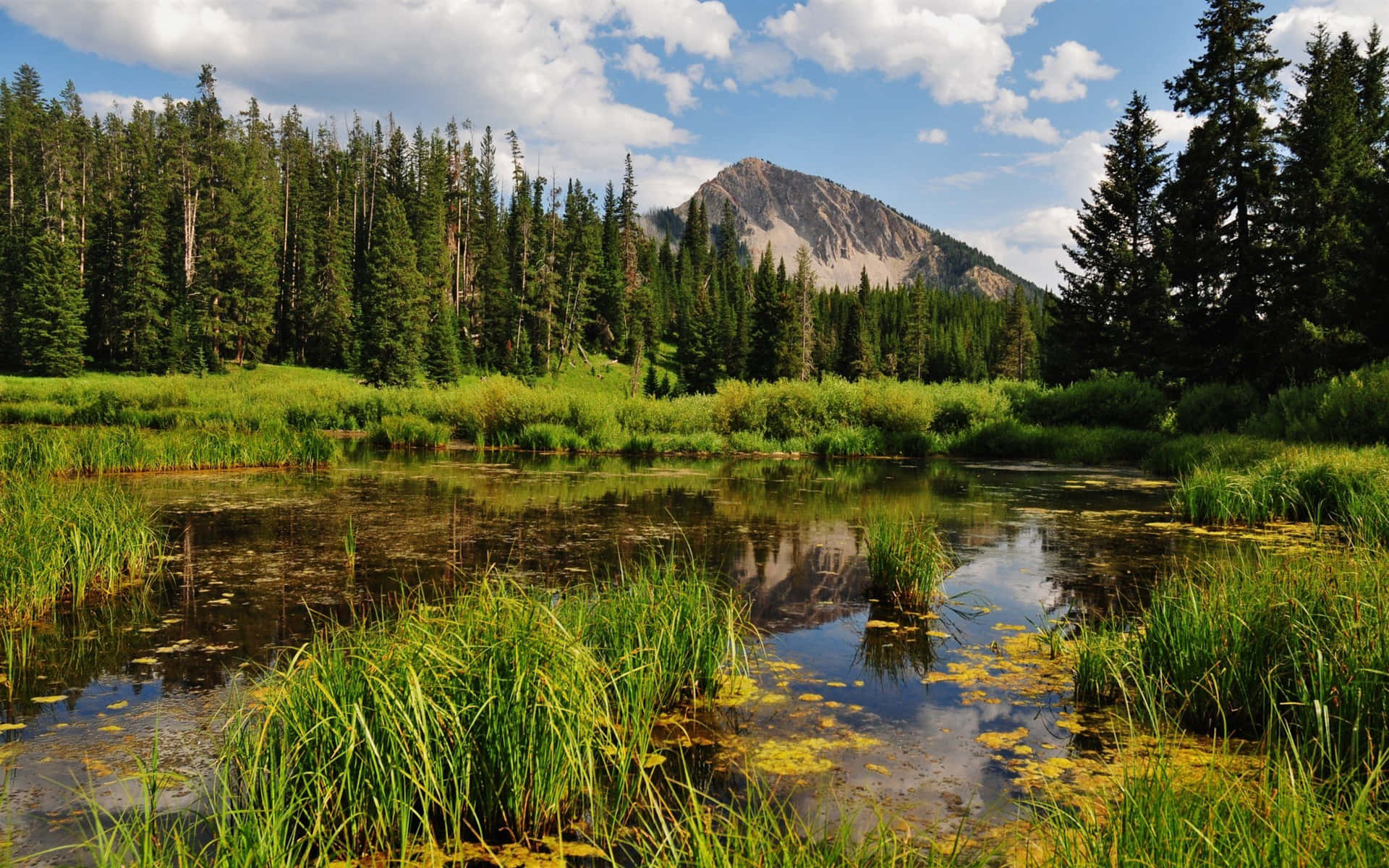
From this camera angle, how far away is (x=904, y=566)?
8680 mm

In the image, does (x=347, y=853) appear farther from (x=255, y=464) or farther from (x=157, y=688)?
(x=255, y=464)

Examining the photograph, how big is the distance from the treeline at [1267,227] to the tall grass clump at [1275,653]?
20668mm

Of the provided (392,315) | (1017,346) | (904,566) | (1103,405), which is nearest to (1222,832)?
(904,566)

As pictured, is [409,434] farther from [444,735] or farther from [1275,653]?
[1275,653]

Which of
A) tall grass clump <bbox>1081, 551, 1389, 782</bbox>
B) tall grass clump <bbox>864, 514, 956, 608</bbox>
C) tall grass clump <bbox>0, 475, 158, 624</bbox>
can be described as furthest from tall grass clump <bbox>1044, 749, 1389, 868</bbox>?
tall grass clump <bbox>0, 475, 158, 624</bbox>

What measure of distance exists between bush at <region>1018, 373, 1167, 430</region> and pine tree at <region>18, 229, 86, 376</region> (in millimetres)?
53150

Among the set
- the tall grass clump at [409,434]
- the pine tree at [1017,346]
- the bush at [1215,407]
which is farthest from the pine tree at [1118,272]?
the pine tree at [1017,346]

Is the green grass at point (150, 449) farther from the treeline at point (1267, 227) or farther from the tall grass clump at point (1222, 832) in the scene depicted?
the treeline at point (1267, 227)

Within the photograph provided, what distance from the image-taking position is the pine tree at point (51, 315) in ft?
153

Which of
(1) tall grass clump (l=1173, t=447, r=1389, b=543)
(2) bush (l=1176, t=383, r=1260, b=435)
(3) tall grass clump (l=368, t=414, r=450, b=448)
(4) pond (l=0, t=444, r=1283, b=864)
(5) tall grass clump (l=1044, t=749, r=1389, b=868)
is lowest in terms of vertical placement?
(4) pond (l=0, t=444, r=1283, b=864)

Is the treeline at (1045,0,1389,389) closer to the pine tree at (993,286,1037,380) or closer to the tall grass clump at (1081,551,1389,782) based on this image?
the tall grass clump at (1081,551,1389,782)

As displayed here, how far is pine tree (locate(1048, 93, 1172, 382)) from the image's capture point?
3466cm

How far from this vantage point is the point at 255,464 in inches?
798

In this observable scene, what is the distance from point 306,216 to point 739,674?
67.2 metres
